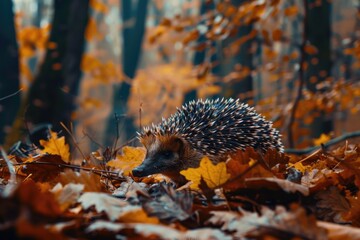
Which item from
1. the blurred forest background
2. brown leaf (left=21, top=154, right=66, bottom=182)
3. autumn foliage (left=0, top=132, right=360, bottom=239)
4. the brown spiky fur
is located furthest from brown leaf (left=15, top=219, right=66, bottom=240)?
the blurred forest background

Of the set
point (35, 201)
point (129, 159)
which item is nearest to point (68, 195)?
point (35, 201)

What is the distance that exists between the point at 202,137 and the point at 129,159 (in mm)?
756

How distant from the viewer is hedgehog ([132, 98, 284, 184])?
169 inches

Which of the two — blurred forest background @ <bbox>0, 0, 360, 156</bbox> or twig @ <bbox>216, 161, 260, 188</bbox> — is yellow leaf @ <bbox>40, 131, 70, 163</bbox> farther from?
twig @ <bbox>216, 161, 260, 188</bbox>

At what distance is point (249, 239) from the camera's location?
1.74 meters

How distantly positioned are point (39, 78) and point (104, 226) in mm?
8815

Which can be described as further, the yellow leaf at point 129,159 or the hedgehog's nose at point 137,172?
the hedgehog's nose at point 137,172

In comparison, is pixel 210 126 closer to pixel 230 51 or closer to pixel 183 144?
pixel 183 144

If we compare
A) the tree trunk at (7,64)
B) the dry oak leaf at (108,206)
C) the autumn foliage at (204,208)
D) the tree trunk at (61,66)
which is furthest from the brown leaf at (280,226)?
the tree trunk at (7,64)

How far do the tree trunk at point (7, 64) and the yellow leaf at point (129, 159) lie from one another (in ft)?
20.0

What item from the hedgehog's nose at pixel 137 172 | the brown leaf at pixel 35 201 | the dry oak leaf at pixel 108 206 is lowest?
the hedgehog's nose at pixel 137 172

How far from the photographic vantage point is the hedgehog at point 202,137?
429cm

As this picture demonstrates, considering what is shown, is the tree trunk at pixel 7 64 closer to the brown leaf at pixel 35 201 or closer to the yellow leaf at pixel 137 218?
the yellow leaf at pixel 137 218

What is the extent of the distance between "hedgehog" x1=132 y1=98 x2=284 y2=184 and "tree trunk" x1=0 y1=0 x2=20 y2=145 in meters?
6.10
